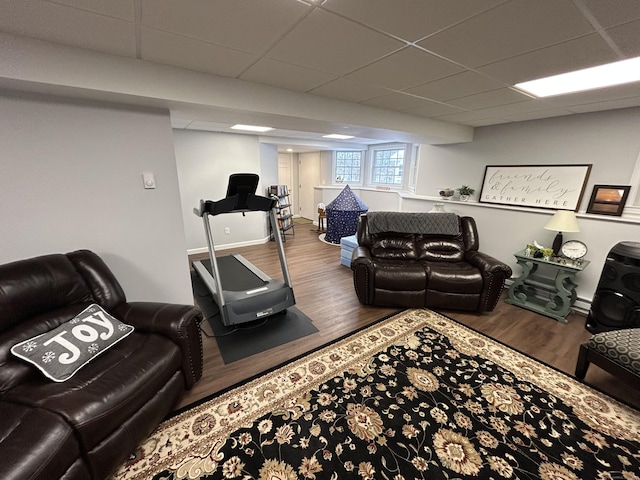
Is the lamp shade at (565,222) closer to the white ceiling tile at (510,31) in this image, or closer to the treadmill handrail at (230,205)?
the white ceiling tile at (510,31)

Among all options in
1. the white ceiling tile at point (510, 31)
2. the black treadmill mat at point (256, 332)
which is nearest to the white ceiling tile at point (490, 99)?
the white ceiling tile at point (510, 31)

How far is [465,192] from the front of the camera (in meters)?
4.07

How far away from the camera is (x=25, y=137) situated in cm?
181

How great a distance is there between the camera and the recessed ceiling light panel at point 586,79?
1.75m

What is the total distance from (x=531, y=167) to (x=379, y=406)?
11.8ft

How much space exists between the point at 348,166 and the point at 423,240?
13.7ft

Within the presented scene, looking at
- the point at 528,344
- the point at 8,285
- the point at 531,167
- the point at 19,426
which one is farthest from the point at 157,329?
the point at 531,167

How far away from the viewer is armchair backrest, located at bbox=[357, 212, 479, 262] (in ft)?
11.3

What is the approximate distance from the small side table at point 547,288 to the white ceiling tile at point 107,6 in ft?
13.5

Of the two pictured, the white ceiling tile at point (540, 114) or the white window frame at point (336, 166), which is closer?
the white ceiling tile at point (540, 114)

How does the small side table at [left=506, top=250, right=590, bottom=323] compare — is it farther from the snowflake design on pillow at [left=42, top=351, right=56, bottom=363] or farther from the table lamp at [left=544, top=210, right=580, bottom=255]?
the snowflake design on pillow at [left=42, top=351, right=56, bottom=363]

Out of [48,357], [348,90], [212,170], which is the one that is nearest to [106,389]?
[48,357]

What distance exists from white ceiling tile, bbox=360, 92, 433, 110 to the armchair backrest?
4.67 ft

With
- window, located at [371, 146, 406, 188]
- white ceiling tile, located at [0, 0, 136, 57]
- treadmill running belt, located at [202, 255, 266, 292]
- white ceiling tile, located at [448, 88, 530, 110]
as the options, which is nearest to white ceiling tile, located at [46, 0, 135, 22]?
white ceiling tile, located at [0, 0, 136, 57]
